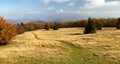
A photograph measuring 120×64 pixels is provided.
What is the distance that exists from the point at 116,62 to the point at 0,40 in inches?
1257

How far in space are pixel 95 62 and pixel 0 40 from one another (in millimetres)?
28713

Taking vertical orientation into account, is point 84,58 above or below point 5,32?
below

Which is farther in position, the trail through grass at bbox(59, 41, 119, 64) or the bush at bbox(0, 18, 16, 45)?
the bush at bbox(0, 18, 16, 45)

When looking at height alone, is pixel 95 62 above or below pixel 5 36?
below

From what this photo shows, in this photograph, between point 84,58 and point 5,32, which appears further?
point 5,32

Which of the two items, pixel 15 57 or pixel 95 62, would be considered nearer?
pixel 95 62

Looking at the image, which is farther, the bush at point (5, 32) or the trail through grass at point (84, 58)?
the bush at point (5, 32)

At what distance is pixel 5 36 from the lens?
177 ft

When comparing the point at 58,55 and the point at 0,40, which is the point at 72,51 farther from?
the point at 0,40

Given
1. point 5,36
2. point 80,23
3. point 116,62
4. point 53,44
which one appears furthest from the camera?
point 80,23

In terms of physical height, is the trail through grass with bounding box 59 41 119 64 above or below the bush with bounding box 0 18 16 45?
below

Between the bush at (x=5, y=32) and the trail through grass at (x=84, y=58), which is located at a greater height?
the bush at (x=5, y=32)

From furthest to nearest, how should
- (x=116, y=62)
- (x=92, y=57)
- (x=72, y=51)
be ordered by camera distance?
(x=72, y=51) < (x=92, y=57) < (x=116, y=62)

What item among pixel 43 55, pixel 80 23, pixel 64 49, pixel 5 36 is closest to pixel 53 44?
pixel 64 49
